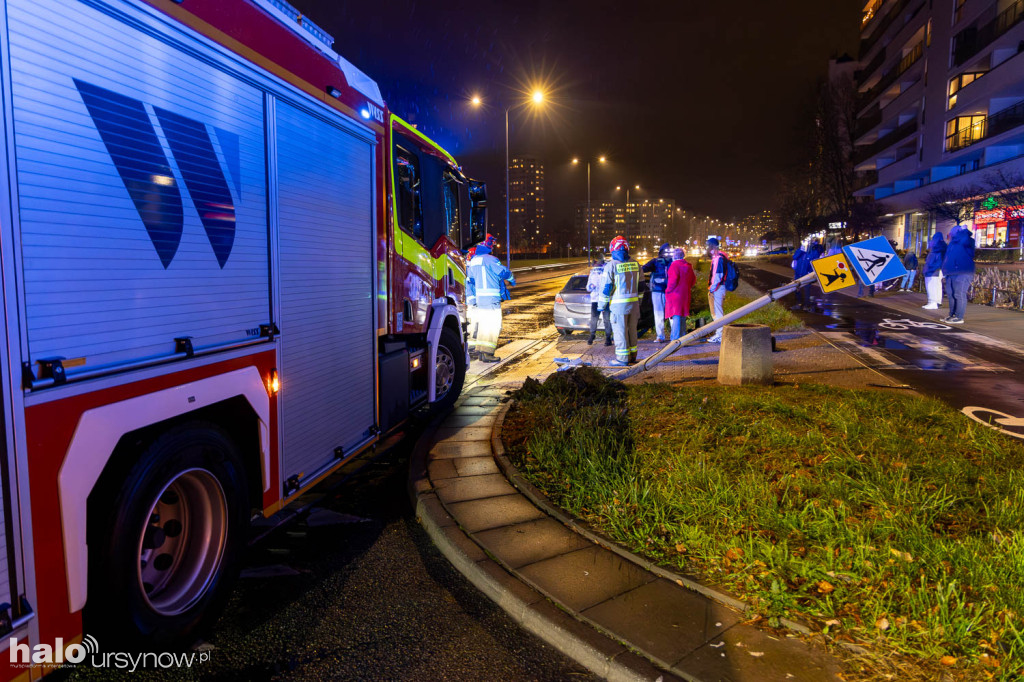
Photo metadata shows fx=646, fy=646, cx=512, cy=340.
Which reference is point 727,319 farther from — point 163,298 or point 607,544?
point 163,298

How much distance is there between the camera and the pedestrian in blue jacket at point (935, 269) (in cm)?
1534

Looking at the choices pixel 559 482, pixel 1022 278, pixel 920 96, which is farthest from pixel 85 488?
pixel 920 96

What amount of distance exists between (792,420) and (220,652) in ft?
16.9

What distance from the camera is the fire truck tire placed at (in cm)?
256

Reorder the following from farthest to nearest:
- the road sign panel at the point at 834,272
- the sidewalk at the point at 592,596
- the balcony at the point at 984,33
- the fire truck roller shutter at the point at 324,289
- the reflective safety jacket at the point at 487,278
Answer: the balcony at the point at 984,33, the reflective safety jacket at the point at 487,278, the road sign panel at the point at 834,272, the fire truck roller shutter at the point at 324,289, the sidewalk at the point at 592,596

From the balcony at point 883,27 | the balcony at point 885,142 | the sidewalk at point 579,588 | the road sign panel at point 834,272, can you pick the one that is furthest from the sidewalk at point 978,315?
the balcony at point 883,27

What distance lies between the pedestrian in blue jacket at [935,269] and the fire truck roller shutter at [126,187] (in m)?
A: 16.2

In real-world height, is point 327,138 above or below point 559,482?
above

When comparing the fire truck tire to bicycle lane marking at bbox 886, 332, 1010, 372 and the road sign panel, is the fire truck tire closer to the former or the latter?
the road sign panel

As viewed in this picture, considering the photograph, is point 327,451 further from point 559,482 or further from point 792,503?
point 792,503

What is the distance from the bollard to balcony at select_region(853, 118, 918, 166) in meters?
47.4

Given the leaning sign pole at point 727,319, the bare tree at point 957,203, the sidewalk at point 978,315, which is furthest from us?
the bare tree at point 957,203

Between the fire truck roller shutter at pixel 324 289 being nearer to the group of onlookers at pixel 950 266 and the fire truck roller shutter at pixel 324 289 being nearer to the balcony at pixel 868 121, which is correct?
the group of onlookers at pixel 950 266

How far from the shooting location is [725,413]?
21.0 feet
